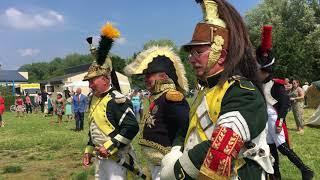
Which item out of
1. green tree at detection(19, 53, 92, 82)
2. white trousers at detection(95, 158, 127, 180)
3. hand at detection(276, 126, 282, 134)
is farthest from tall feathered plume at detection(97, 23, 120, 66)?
green tree at detection(19, 53, 92, 82)

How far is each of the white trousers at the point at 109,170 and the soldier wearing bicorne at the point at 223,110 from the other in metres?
2.60

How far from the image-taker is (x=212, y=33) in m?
Answer: 2.81

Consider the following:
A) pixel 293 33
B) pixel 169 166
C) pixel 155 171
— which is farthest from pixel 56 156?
pixel 293 33

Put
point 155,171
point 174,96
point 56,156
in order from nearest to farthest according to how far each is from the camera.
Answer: point 174,96 < point 155,171 < point 56,156

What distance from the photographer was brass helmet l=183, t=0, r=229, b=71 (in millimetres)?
2801

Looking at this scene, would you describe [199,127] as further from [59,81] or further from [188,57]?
[59,81]

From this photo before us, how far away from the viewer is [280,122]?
24.2 feet

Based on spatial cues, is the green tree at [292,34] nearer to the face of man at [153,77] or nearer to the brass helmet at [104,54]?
the brass helmet at [104,54]

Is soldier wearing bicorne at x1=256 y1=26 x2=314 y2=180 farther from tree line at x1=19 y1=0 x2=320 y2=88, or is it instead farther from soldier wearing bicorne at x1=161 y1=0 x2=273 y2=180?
tree line at x1=19 y1=0 x2=320 y2=88

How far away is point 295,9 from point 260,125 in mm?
50976

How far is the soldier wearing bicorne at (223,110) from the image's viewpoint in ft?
8.35

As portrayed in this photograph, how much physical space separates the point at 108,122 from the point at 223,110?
3.04m

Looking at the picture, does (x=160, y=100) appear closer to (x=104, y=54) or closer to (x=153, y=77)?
(x=153, y=77)

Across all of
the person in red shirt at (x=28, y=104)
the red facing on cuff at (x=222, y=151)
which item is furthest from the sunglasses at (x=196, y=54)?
the person in red shirt at (x=28, y=104)
